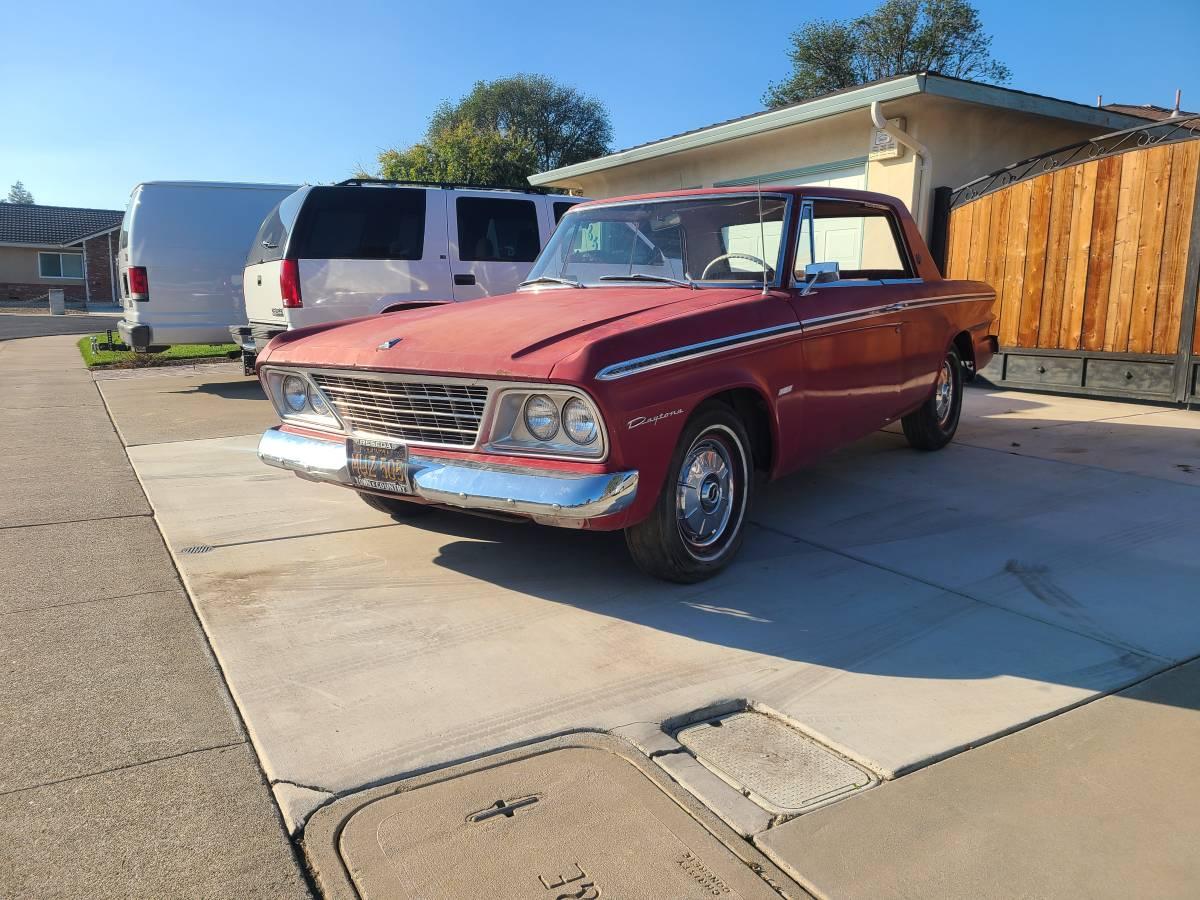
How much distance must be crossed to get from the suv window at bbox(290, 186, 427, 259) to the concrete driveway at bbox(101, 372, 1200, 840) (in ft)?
10.5

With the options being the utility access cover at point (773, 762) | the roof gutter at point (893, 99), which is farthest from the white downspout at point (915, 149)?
the utility access cover at point (773, 762)

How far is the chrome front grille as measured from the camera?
3807 mm

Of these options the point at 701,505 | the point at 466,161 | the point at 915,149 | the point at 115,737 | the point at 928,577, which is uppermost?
the point at 466,161

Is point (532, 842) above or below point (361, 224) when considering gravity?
below

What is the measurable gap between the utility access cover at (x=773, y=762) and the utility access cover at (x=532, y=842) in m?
0.22

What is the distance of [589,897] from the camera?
214 centimetres

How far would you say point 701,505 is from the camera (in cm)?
410

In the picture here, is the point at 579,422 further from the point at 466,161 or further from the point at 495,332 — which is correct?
the point at 466,161

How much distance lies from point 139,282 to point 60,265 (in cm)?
3981

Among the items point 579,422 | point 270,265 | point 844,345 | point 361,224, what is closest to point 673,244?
point 844,345

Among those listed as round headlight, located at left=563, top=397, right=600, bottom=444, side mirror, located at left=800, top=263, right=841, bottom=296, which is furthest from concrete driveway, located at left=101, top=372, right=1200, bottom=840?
side mirror, located at left=800, top=263, right=841, bottom=296

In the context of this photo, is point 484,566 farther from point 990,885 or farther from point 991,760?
point 990,885

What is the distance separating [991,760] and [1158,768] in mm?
454

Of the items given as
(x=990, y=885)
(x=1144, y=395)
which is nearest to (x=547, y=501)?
(x=990, y=885)
